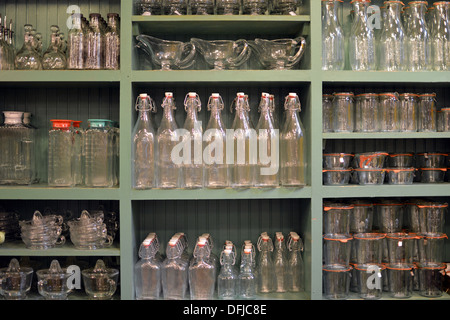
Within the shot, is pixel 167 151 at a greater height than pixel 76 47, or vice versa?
pixel 76 47

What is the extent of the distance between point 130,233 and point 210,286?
467 mm

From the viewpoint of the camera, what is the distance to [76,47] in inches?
84.9

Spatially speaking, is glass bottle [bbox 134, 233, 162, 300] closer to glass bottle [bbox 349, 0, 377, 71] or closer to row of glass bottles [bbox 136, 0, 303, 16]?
row of glass bottles [bbox 136, 0, 303, 16]

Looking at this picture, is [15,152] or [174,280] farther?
[15,152]

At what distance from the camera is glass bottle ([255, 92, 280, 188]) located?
2.14m

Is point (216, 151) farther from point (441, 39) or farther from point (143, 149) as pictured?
point (441, 39)

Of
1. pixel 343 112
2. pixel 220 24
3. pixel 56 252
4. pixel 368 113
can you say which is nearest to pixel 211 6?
pixel 220 24

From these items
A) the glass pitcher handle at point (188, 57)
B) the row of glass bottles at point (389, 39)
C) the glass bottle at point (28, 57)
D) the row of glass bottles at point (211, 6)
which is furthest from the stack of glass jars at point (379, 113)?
the glass bottle at point (28, 57)

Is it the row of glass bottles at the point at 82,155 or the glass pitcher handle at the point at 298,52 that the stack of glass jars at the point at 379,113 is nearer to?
the glass pitcher handle at the point at 298,52

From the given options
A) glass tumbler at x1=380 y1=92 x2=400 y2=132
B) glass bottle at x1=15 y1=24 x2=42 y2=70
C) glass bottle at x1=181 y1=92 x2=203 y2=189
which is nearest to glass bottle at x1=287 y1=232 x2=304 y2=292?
glass bottle at x1=181 y1=92 x2=203 y2=189

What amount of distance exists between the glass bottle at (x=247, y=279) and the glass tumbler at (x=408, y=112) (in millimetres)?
1007

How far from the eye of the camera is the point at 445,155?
7.57 feet

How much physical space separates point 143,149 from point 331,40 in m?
1.09

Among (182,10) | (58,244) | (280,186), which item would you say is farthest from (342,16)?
(58,244)
